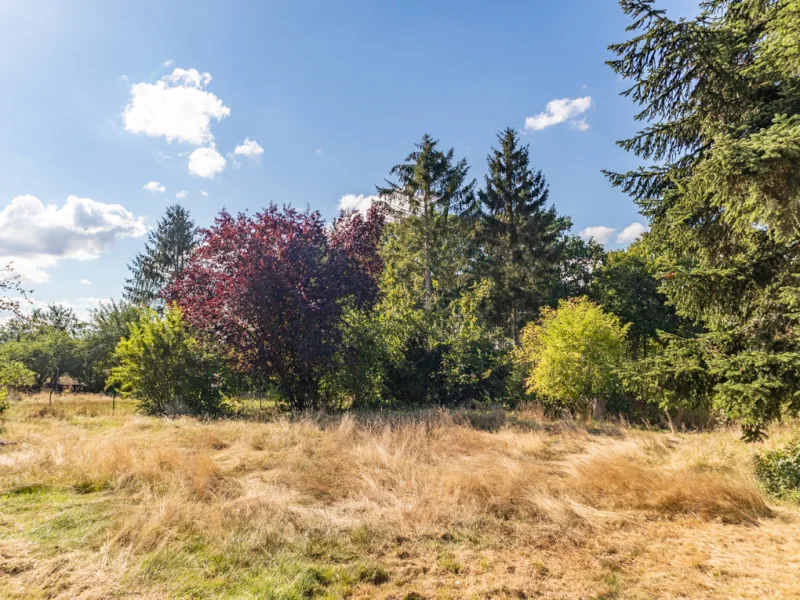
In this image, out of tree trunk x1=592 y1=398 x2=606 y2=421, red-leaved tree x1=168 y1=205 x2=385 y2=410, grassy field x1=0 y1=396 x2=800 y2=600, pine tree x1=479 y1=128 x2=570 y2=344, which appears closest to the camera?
grassy field x1=0 y1=396 x2=800 y2=600

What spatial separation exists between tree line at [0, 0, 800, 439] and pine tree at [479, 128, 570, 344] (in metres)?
0.13

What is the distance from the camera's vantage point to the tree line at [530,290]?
4.68m

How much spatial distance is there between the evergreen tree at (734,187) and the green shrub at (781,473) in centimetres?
59

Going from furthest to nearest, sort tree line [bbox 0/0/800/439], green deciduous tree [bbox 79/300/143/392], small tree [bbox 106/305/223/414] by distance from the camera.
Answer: green deciduous tree [bbox 79/300/143/392]
small tree [bbox 106/305/223/414]
tree line [bbox 0/0/800/439]

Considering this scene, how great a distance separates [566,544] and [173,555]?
383 centimetres

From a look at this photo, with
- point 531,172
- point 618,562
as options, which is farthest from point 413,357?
point 531,172

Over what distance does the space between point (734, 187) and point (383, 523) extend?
5.52 metres

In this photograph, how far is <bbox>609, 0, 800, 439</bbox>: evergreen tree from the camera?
4078mm

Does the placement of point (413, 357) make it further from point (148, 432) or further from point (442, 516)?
point (442, 516)

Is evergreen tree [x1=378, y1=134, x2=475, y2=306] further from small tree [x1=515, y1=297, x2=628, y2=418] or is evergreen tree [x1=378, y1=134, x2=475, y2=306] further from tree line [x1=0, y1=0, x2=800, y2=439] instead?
small tree [x1=515, y1=297, x2=628, y2=418]

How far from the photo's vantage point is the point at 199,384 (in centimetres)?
1206

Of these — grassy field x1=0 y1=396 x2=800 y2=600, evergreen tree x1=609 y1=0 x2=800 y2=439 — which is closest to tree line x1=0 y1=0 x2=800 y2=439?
evergreen tree x1=609 y1=0 x2=800 y2=439

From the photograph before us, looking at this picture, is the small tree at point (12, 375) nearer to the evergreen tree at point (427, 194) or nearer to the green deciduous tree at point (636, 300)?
the evergreen tree at point (427, 194)

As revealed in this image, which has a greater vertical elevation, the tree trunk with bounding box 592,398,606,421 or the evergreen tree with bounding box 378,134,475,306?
the evergreen tree with bounding box 378,134,475,306
